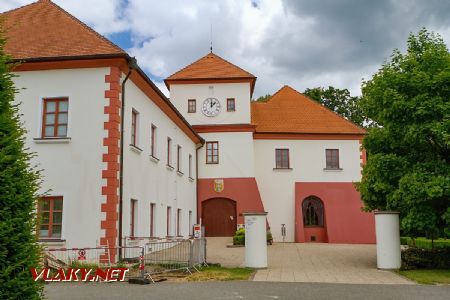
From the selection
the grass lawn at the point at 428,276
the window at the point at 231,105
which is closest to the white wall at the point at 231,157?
the window at the point at 231,105

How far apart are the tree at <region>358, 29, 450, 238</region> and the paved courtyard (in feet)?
6.68

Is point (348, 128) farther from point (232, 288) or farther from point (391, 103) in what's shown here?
point (232, 288)

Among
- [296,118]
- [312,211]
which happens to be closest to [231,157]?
[296,118]

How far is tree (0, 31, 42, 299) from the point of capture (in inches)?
218

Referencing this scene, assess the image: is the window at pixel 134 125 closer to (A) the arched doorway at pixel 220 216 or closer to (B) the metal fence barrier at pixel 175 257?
(B) the metal fence barrier at pixel 175 257

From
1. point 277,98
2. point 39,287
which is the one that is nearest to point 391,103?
point 39,287

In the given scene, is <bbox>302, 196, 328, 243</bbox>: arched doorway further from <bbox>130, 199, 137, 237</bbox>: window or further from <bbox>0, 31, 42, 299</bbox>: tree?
<bbox>0, 31, 42, 299</bbox>: tree

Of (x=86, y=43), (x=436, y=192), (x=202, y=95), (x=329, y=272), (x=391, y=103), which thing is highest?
(x=202, y=95)

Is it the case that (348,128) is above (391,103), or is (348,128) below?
above

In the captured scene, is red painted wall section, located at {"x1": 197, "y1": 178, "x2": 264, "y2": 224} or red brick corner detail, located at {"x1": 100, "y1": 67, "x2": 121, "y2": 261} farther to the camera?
red painted wall section, located at {"x1": 197, "y1": 178, "x2": 264, "y2": 224}

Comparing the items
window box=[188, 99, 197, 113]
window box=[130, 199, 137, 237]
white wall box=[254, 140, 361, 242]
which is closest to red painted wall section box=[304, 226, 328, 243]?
white wall box=[254, 140, 361, 242]

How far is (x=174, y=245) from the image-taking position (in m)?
14.7

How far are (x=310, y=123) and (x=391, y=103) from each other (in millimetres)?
16709

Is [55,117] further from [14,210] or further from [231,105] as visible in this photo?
[231,105]
